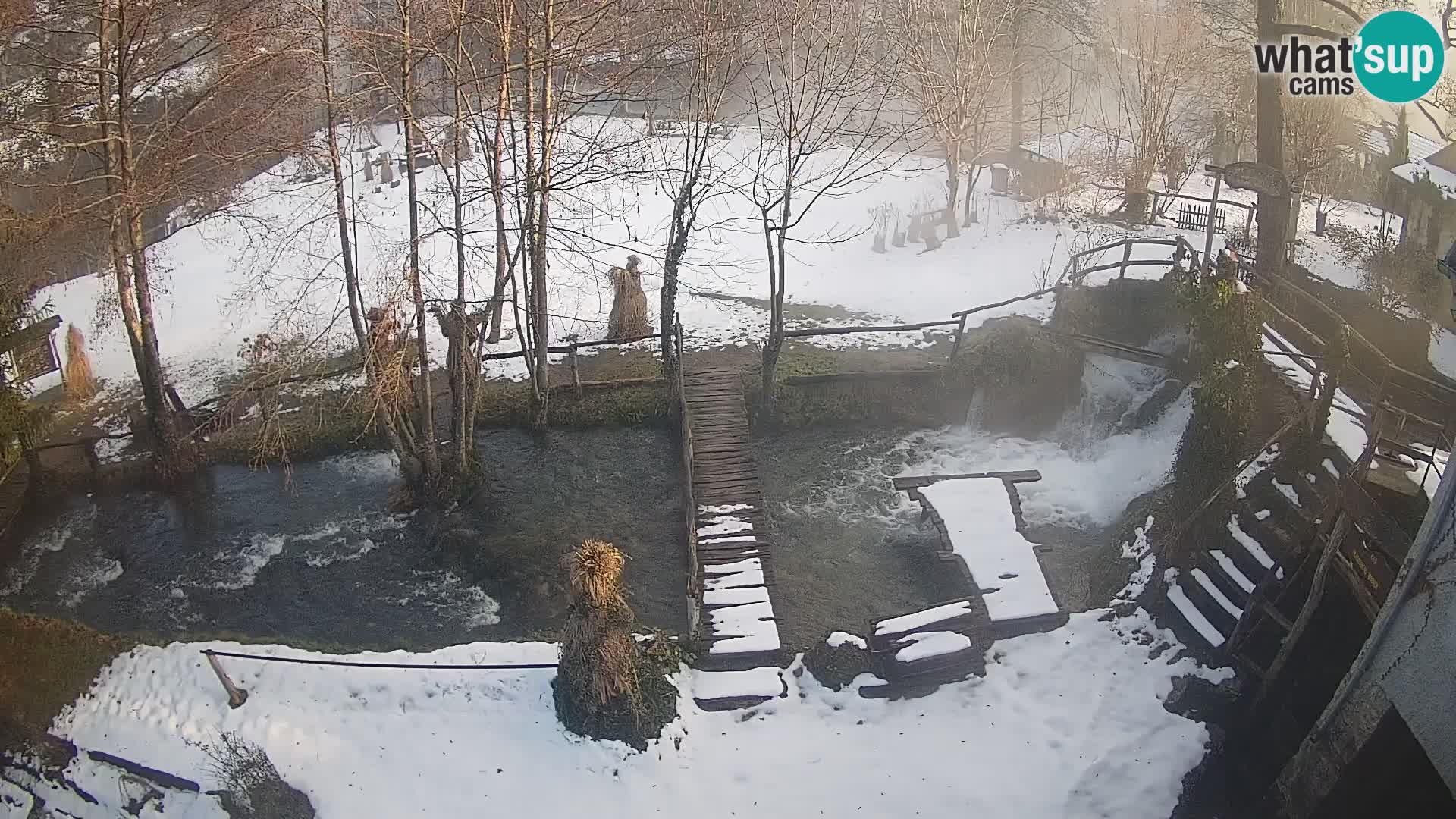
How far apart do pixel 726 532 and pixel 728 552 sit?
46 cm

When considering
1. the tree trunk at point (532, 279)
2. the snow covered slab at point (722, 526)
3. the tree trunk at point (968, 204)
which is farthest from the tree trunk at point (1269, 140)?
the tree trunk at point (532, 279)

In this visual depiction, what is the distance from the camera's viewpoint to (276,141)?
14.7m

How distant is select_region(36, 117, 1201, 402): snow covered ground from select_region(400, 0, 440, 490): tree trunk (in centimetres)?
365

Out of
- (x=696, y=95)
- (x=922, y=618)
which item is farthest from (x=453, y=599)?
(x=696, y=95)

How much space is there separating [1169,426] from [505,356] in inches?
441

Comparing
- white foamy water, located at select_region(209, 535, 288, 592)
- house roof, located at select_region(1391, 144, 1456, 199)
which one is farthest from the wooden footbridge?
house roof, located at select_region(1391, 144, 1456, 199)

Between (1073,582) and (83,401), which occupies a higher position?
(83,401)

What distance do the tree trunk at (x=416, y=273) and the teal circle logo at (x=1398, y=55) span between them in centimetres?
1396

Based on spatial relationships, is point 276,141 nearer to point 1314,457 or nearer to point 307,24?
point 307,24

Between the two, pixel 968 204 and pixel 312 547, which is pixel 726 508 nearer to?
pixel 312 547

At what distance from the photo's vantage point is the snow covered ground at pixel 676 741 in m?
9.97

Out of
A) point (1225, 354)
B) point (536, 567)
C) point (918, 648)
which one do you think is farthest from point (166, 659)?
point (1225, 354)

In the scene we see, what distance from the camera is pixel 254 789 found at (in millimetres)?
10125

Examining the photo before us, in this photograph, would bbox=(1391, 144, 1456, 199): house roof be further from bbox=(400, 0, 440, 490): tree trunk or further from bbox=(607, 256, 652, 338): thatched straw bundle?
bbox=(400, 0, 440, 490): tree trunk
